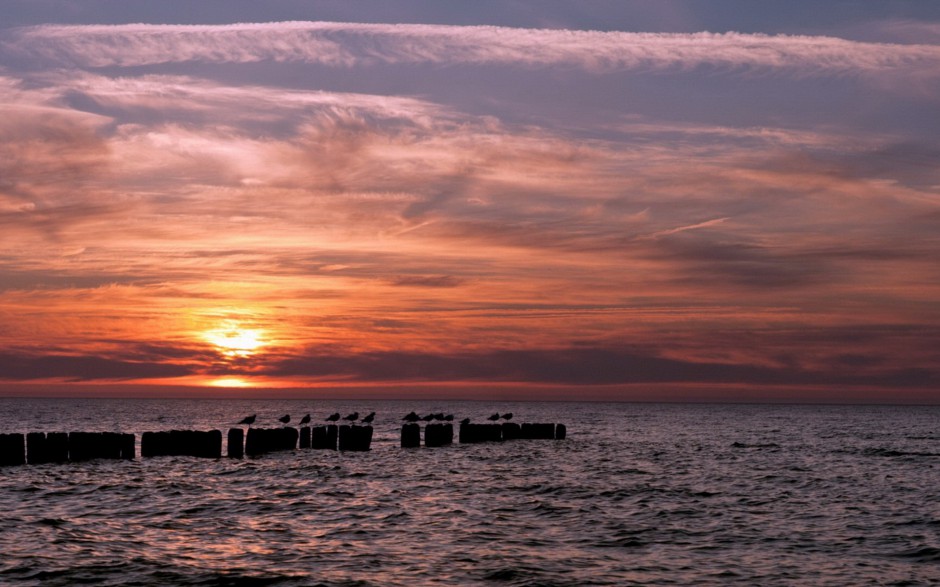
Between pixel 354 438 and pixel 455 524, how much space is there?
21.7 meters

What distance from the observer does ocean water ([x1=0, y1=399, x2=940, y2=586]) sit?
17.9 m

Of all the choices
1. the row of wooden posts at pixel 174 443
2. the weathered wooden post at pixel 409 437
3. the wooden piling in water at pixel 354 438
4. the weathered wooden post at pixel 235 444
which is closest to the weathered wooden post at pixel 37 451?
the row of wooden posts at pixel 174 443

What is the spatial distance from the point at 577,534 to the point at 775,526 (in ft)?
17.6

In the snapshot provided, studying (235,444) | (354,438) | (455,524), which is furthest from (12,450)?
(455,524)

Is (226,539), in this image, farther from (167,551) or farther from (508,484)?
(508,484)

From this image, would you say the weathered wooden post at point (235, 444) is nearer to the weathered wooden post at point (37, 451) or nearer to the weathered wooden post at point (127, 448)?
the weathered wooden post at point (127, 448)

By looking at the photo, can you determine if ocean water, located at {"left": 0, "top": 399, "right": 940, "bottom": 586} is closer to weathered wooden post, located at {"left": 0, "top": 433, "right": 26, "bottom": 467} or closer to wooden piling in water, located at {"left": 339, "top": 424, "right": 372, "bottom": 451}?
weathered wooden post, located at {"left": 0, "top": 433, "right": 26, "bottom": 467}

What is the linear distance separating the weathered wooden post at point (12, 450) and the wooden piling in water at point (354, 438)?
48.9ft

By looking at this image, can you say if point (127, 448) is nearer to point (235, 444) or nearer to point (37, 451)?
point (37, 451)

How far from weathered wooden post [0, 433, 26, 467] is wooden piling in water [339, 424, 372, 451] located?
1490 cm

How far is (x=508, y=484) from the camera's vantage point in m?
32.6

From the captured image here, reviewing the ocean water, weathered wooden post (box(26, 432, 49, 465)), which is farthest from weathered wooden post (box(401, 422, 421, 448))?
weathered wooden post (box(26, 432, 49, 465))

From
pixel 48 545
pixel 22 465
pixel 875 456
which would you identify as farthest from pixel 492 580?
pixel 875 456

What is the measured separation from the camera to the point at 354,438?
44625 mm
